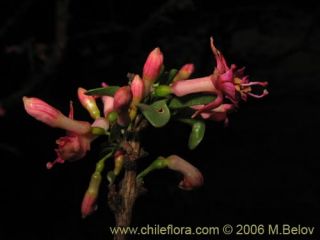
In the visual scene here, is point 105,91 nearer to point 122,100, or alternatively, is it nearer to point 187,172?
point 122,100

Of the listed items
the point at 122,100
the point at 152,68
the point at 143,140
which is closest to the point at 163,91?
the point at 152,68

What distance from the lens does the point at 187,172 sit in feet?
3.82

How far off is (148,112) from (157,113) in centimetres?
2

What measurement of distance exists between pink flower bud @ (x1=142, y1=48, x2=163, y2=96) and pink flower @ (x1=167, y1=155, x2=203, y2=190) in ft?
0.61

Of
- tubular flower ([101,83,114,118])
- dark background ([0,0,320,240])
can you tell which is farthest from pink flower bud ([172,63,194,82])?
dark background ([0,0,320,240])

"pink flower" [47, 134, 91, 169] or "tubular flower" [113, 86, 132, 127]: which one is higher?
"tubular flower" [113, 86, 132, 127]

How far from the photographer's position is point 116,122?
1.12m

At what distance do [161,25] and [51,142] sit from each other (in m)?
1.72

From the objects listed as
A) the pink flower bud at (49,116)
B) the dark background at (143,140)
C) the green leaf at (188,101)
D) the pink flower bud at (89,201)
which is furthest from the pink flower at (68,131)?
the dark background at (143,140)

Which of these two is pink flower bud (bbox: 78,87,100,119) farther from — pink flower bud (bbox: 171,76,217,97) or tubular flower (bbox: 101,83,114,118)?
pink flower bud (bbox: 171,76,217,97)

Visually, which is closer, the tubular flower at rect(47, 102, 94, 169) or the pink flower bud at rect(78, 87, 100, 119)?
the tubular flower at rect(47, 102, 94, 169)

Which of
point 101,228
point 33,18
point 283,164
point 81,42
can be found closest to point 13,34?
point 33,18

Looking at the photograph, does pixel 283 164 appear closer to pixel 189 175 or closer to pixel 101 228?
pixel 101 228

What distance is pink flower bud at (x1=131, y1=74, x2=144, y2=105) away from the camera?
43.4 inches
